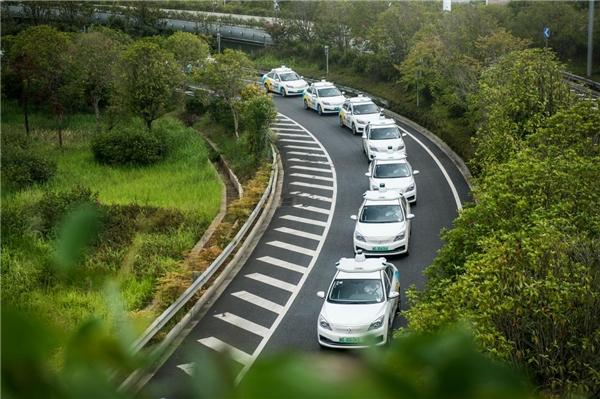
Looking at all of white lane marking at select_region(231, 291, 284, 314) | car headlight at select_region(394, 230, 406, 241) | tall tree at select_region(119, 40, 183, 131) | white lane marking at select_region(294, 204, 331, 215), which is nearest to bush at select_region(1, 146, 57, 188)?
tall tree at select_region(119, 40, 183, 131)

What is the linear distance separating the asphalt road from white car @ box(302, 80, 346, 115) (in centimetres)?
315

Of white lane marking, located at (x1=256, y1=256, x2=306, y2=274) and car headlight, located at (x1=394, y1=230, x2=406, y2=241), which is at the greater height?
car headlight, located at (x1=394, y1=230, x2=406, y2=241)

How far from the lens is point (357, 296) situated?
53.0 feet

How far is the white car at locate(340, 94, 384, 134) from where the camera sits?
34375 millimetres

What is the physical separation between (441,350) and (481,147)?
2045cm

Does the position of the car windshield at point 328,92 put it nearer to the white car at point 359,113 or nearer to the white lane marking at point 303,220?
the white car at point 359,113

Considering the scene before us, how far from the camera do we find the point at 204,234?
22.0 metres

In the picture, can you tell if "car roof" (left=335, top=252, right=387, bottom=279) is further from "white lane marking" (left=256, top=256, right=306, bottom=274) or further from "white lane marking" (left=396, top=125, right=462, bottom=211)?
"white lane marking" (left=396, top=125, right=462, bottom=211)

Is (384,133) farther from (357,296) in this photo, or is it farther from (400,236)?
(357,296)

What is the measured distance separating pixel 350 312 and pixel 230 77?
20634 mm

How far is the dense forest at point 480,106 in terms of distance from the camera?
9219 millimetres

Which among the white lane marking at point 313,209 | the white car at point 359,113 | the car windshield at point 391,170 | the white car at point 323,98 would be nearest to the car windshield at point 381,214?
the white lane marking at point 313,209

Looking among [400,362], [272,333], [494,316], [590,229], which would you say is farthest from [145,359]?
[272,333]

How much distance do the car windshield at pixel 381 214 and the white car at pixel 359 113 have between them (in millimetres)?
13114
